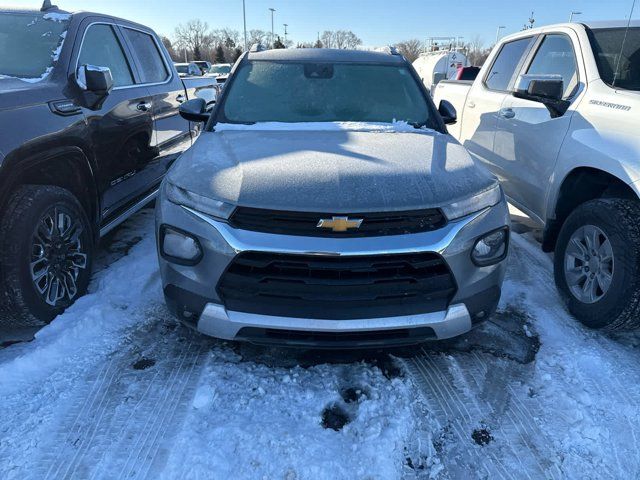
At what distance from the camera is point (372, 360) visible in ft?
8.99

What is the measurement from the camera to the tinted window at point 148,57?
4707mm

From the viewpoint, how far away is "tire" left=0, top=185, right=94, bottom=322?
262 centimetres

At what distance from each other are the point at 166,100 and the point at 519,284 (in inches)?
156

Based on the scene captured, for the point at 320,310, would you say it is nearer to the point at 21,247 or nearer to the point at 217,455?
the point at 217,455

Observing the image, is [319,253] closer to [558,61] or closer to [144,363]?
[144,363]

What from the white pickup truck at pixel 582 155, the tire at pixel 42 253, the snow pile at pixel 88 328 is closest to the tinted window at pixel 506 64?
the white pickup truck at pixel 582 155

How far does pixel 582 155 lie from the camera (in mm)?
3217

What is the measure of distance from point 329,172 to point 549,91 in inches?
84.1

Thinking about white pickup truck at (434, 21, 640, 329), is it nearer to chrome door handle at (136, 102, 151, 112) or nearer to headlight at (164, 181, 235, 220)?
headlight at (164, 181, 235, 220)

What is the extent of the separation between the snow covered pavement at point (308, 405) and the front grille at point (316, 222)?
865 mm

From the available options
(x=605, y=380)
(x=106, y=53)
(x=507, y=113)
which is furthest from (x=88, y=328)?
(x=507, y=113)

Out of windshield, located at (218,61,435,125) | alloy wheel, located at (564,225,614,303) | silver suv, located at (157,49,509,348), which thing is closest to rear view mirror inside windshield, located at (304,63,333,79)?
windshield, located at (218,61,435,125)

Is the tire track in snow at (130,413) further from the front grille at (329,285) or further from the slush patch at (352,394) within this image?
the slush patch at (352,394)

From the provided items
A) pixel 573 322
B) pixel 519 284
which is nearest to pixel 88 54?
pixel 519 284
